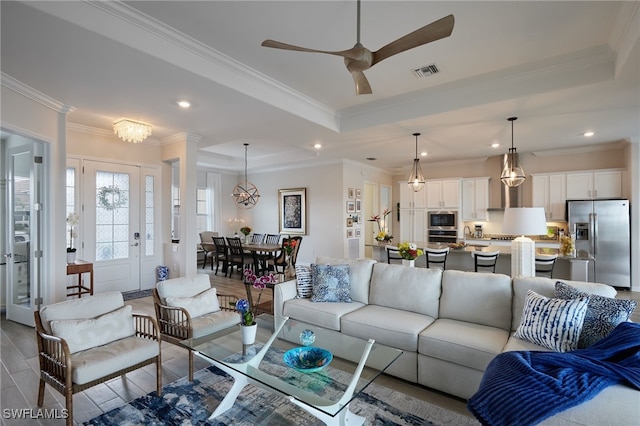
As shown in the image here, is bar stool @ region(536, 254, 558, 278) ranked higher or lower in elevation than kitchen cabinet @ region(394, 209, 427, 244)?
Result: lower

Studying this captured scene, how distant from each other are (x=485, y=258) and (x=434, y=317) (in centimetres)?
234

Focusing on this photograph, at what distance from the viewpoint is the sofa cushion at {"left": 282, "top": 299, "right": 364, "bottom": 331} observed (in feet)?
10.3

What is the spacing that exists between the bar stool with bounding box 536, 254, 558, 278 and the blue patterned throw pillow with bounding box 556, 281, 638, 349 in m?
2.41

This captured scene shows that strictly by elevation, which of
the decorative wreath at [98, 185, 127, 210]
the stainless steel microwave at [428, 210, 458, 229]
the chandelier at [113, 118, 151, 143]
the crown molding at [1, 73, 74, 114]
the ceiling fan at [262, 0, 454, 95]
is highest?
the crown molding at [1, 73, 74, 114]

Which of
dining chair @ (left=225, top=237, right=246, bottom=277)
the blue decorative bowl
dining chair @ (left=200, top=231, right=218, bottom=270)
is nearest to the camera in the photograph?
the blue decorative bowl

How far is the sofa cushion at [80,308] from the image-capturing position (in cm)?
235

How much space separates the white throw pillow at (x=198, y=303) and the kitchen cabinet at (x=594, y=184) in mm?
7166

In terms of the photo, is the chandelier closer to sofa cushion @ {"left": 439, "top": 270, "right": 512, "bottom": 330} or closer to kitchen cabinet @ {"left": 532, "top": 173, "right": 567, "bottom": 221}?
sofa cushion @ {"left": 439, "top": 270, "right": 512, "bottom": 330}

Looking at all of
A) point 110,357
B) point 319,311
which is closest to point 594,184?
point 319,311

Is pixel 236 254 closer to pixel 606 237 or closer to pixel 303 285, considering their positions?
pixel 303 285

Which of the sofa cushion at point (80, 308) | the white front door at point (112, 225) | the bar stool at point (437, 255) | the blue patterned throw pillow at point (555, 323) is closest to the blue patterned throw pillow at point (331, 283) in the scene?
the blue patterned throw pillow at point (555, 323)

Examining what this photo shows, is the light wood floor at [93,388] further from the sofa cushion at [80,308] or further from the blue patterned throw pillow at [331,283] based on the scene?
the blue patterned throw pillow at [331,283]

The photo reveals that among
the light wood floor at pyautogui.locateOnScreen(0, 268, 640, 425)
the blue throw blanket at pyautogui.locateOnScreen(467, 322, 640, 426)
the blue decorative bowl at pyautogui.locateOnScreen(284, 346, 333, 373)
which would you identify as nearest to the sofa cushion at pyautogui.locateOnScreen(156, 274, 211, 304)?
the light wood floor at pyautogui.locateOnScreen(0, 268, 640, 425)

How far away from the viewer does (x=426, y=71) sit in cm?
366
